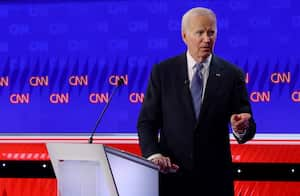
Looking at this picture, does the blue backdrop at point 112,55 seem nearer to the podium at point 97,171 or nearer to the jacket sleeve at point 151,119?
the jacket sleeve at point 151,119

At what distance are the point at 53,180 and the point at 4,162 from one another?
37 cm

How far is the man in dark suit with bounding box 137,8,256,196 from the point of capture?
2.80 metres

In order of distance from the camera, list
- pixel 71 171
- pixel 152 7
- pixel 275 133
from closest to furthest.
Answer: pixel 71 171 < pixel 275 133 < pixel 152 7

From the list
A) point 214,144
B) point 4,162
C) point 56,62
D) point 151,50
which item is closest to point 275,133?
point 151,50

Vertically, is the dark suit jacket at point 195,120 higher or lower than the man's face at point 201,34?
lower

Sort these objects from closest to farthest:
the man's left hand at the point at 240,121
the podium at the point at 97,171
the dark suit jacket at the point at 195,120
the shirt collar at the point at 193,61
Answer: the podium at the point at 97,171 < the man's left hand at the point at 240,121 < the dark suit jacket at the point at 195,120 < the shirt collar at the point at 193,61

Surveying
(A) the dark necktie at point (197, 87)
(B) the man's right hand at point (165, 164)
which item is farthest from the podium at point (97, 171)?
(A) the dark necktie at point (197, 87)

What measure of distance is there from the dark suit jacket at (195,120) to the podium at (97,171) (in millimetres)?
402

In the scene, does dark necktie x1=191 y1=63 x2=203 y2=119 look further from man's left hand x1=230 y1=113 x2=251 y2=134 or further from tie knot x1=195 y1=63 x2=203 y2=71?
man's left hand x1=230 y1=113 x2=251 y2=134

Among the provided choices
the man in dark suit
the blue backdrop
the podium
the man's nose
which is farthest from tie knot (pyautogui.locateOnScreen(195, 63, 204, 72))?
the blue backdrop

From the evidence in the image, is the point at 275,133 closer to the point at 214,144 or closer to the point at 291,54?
the point at 291,54

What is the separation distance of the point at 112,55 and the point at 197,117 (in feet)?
5.31

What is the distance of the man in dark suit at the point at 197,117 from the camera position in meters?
2.80

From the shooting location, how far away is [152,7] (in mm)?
4254
